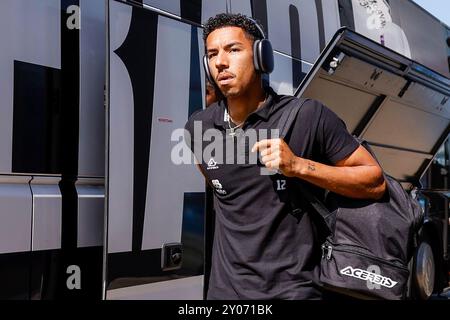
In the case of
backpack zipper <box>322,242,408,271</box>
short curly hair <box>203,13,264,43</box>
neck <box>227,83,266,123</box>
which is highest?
short curly hair <box>203,13,264,43</box>

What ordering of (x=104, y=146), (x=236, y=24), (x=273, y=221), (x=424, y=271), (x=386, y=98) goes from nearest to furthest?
(x=273, y=221) < (x=236, y=24) < (x=104, y=146) < (x=386, y=98) < (x=424, y=271)

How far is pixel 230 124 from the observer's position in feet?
6.53

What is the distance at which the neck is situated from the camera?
1.93 meters

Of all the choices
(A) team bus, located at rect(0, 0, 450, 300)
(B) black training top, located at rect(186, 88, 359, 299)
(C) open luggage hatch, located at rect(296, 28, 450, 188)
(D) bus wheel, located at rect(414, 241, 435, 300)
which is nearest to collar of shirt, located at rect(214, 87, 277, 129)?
(B) black training top, located at rect(186, 88, 359, 299)

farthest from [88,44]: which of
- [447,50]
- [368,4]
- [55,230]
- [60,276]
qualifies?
[447,50]

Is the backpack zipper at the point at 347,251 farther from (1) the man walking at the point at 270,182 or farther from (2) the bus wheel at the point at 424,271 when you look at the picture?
(2) the bus wheel at the point at 424,271

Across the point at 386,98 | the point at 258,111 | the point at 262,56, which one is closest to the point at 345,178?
the point at 258,111

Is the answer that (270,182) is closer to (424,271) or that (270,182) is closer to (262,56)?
(262,56)

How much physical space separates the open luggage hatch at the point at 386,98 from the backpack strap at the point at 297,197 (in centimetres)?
158

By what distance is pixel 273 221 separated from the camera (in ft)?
5.95

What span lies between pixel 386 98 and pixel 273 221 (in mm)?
3053

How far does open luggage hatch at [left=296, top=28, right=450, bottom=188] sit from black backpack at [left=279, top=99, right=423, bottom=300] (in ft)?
5.33

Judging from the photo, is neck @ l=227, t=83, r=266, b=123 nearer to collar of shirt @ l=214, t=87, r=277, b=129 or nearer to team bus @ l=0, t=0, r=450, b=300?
collar of shirt @ l=214, t=87, r=277, b=129

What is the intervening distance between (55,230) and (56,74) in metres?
0.68
